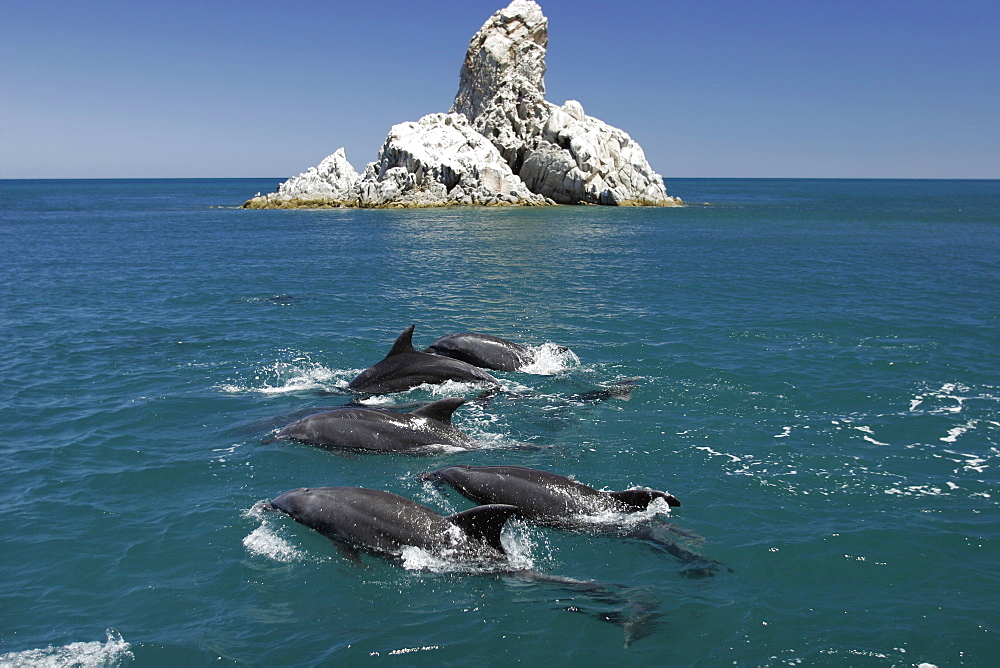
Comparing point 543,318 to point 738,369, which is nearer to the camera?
point 738,369

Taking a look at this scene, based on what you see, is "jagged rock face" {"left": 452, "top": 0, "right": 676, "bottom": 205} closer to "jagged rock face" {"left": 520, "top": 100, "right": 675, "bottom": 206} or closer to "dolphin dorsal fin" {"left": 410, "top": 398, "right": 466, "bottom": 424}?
"jagged rock face" {"left": 520, "top": 100, "right": 675, "bottom": 206}

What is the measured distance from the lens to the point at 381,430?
1430cm

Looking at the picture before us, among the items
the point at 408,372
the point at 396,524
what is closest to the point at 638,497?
the point at 396,524

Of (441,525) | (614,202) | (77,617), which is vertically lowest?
(77,617)

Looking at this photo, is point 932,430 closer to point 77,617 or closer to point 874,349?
point 874,349

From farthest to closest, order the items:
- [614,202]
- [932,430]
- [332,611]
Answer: [614,202] < [932,430] < [332,611]

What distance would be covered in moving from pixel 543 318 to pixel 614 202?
3286 inches

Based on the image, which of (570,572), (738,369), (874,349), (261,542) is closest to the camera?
(570,572)

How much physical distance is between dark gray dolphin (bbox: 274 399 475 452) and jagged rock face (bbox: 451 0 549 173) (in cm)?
10043

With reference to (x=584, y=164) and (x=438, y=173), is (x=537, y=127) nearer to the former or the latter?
(x=584, y=164)

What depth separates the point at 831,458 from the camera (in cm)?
1440

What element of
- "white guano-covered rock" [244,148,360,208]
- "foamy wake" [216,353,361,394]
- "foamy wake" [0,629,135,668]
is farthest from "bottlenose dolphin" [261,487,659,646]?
"white guano-covered rock" [244,148,360,208]

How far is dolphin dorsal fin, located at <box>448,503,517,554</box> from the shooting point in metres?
10.1

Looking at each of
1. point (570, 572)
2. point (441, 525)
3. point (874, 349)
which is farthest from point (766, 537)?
point (874, 349)
